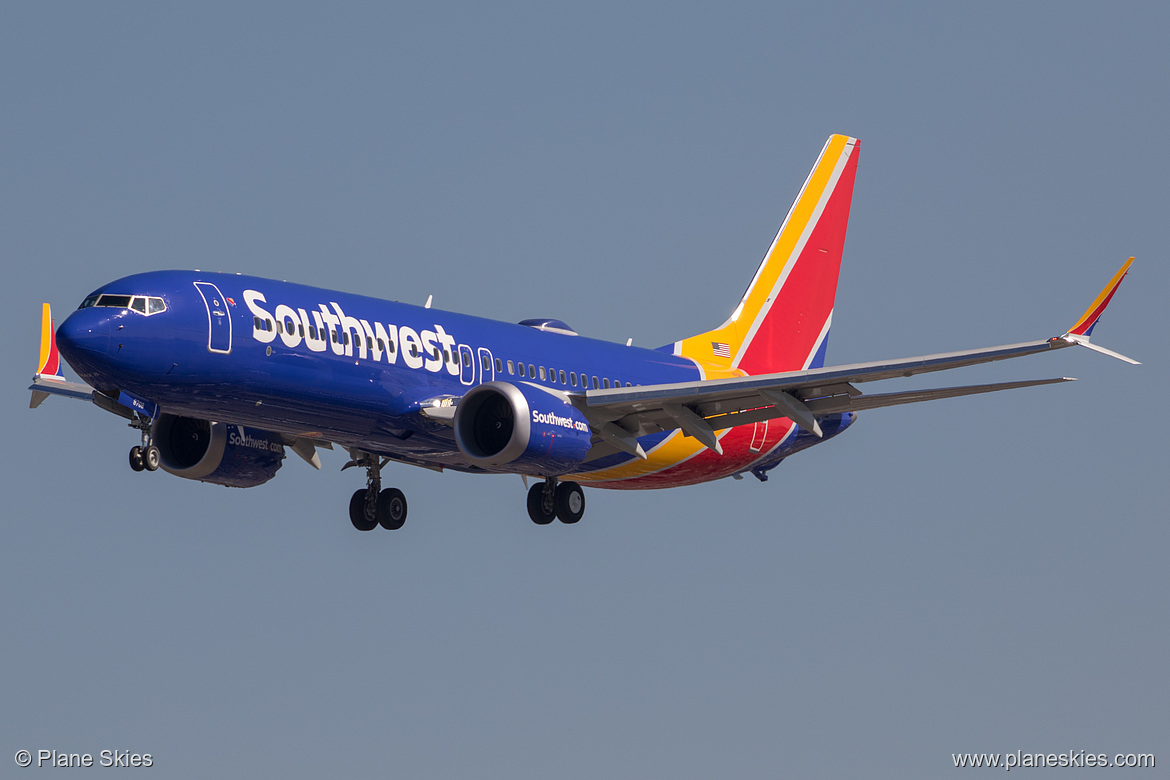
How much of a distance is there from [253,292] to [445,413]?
5.34 m

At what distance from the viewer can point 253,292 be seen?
36219 millimetres

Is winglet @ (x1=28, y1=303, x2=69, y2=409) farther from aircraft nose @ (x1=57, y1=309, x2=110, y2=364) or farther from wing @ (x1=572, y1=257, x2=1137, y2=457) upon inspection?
wing @ (x1=572, y1=257, x2=1137, y2=457)

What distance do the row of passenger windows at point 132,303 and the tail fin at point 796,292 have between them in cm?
1837

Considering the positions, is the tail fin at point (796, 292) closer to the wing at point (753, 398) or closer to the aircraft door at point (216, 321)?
the wing at point (753, 398)

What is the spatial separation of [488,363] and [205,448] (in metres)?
7.65

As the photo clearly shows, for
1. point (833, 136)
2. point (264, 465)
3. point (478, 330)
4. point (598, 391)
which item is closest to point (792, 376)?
point (598, 391)

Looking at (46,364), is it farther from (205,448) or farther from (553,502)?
(553,502)

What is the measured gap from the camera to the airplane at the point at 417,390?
3462 cm

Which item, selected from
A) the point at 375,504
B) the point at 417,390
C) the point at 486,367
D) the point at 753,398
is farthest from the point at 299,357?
the point at 753,398

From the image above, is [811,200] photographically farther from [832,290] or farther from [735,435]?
[735,435]

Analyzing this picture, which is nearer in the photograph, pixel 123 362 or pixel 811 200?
pixel 123 362

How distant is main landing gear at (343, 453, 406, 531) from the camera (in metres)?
44.3

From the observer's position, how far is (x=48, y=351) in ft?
134

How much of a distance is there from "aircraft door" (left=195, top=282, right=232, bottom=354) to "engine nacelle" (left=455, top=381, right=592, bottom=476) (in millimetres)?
5969
